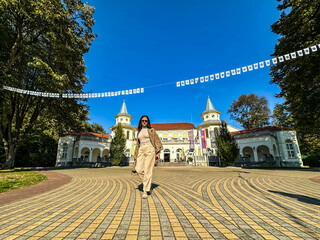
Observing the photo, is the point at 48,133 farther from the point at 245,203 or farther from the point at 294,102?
the point at 294,102

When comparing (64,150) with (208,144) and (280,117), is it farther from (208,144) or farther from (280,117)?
(280,117)

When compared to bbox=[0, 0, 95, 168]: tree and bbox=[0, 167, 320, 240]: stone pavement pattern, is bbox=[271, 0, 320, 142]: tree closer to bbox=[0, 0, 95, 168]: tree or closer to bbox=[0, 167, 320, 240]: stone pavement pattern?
bbox=[0, 167, 320, 240]: stone pavement pattern

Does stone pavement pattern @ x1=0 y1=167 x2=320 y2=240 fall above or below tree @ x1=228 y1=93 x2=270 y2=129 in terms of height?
below

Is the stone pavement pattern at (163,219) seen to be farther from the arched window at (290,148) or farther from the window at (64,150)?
the window at (64,150)

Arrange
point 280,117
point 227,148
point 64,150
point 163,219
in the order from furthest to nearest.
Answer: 1. point 280,117
2. point 64,150
3. point 227,148
4. point 163,219

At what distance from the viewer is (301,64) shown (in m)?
11.7

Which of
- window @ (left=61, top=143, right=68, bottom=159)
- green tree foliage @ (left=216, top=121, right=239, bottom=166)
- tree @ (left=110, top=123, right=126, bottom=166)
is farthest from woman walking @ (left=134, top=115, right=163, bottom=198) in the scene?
window @ (left=61, top=143, right=68, bottom=159)

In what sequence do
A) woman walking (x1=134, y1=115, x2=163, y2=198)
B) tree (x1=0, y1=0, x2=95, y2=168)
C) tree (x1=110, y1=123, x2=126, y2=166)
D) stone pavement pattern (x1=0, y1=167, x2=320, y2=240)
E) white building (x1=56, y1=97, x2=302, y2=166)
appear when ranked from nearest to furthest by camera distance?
stone pavement pattern (x1=0, y1=167, x2=320, y2=240), woman walking (x1=134, y1=115, x2=163, y2=198), tree (x1=0, y1=0, x2=95, y2=168), white building (x1=56, y1=97, x2=302, y2=166), tree (x1=110, y1=123, x2=126, y2=166)

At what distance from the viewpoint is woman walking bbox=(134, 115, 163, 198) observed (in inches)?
164

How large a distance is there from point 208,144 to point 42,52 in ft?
102

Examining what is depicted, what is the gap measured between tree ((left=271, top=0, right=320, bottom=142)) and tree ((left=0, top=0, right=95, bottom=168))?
16.2m

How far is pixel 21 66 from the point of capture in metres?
12.2

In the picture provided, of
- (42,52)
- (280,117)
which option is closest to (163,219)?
(42,52)

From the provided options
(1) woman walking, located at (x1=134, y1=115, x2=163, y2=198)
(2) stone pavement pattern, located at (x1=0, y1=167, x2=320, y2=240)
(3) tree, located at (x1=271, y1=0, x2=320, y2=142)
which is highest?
(3) tree, located at (x1=271, y1=0, x2=320, y2=142)
